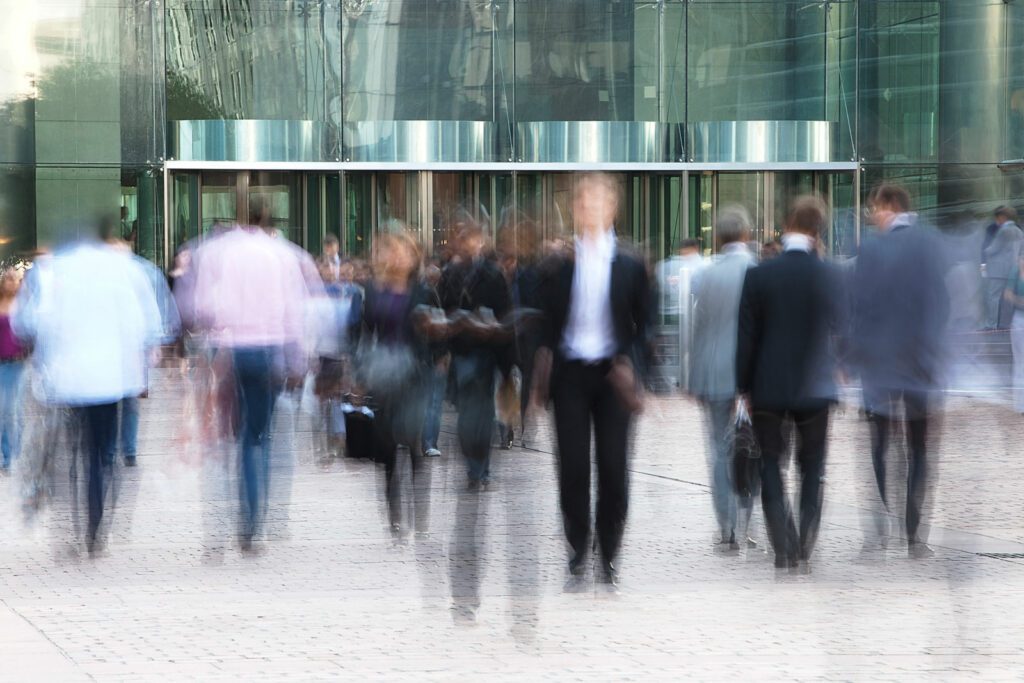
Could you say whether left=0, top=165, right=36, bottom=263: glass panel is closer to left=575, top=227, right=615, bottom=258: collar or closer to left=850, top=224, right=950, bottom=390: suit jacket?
left=850, top=224, right=950, bottom=390: suit jacket

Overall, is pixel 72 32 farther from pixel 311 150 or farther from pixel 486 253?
pixel 486 253

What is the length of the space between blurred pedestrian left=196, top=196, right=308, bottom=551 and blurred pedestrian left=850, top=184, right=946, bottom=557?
311 centimetres

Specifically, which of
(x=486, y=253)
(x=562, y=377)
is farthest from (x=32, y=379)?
(x=562, y=377)

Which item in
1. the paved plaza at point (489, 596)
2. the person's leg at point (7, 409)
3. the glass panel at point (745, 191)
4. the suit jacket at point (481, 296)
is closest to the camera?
the paved plaza at point (489, 596)

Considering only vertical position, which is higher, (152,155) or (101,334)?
(152,155)

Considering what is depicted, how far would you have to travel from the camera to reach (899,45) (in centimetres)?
2900

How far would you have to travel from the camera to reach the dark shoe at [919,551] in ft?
27.6

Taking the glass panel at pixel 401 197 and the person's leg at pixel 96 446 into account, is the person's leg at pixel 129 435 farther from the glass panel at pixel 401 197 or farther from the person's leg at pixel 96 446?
the glass panel at pixel 401 197

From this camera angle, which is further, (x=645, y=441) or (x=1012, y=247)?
(x=1012, y=247)

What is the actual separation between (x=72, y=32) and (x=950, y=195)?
16026 mm

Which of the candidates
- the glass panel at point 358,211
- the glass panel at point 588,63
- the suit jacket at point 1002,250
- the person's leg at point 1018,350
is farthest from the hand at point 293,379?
the glass panel at point 588,63

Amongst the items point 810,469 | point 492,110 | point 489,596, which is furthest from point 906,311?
point 492,110

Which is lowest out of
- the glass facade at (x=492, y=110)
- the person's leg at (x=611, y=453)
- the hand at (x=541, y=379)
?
the person's leg at (x=611, y=453)

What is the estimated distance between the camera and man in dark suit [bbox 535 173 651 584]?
720cm
